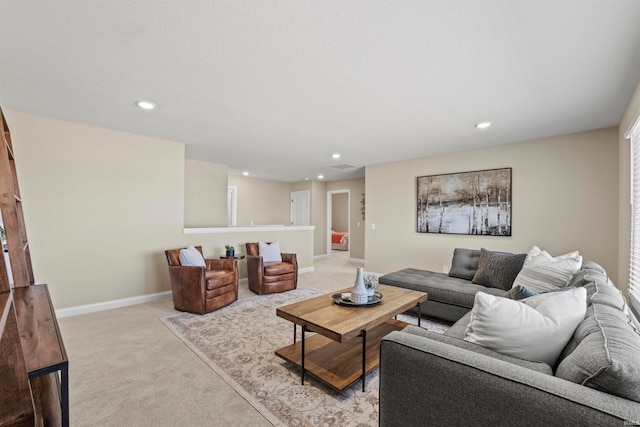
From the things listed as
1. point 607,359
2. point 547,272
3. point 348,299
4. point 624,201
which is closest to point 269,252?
point 348,299

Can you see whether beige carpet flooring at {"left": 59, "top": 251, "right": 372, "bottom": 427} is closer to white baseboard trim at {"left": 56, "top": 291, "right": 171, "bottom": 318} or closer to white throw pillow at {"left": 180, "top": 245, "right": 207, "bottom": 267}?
white baseboard trim at {"left": 56, "top": 291, "right": 171, "bottom": 318}

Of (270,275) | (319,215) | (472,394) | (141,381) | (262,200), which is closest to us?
(472,394)

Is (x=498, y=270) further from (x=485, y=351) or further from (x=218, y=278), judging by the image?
(x=218, y=278)

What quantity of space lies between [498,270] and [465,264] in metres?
0.48

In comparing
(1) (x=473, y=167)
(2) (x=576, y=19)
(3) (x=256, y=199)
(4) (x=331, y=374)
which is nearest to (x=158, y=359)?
(4) (x=331, y=374)

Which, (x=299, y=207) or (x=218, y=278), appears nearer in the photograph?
(x=218, y=278)

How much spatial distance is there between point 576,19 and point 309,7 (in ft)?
4.91

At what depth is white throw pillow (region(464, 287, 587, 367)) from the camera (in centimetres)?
118

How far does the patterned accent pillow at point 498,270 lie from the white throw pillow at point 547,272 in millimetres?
345

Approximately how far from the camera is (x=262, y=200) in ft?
26.7

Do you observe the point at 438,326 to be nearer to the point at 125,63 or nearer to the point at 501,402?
the point at 501,402

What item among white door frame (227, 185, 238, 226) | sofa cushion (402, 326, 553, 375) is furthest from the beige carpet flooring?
white door frame (227, 185, 238, 226)

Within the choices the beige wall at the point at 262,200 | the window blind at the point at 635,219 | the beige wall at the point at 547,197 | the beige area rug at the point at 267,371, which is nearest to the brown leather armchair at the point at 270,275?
the beige area rug at the point at 267,371

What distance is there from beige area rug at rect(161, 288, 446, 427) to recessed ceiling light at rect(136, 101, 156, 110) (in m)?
2.31
